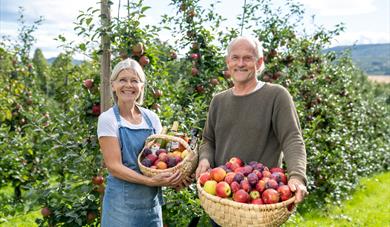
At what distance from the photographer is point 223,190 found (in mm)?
1956

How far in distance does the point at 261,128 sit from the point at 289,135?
0.51 ft

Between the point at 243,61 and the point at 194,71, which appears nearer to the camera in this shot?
the point at 243,61

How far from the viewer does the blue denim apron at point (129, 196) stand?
2367mm

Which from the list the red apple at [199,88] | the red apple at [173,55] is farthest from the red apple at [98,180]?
the red apple at [173,55]

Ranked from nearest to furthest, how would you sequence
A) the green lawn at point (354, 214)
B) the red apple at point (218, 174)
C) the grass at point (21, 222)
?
the red apple at point (218, 174), the grass at point (21, 222), the green lawn at point (354, 214)

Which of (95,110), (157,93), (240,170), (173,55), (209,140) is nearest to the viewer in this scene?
(240,170)

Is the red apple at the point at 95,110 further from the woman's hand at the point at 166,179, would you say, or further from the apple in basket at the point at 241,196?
the apple in basket at the point at 241,196

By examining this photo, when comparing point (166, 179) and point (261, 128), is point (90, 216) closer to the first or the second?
point (166, 179)

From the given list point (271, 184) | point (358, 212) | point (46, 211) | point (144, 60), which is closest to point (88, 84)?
point (144, 60)

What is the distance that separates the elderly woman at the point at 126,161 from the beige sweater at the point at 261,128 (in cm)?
34

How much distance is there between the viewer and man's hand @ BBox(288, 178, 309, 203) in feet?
6.29

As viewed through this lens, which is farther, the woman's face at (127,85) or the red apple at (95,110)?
the red apple at (95,110)

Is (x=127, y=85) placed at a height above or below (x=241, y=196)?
above

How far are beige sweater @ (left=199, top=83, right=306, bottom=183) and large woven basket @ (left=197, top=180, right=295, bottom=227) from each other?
10.9 inches
